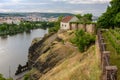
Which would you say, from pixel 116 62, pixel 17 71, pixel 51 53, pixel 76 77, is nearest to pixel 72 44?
pixel 51 53

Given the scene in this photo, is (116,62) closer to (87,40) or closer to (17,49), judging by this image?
(87,40)

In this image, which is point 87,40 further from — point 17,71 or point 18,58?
point 18,58

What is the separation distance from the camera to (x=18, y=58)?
279 feet

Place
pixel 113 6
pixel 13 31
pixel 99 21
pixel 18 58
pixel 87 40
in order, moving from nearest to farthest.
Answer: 1. pixel 87 40
2. pixel 113 6
3. pixel 99 21
4. pixel 18 58
5. pixel 13 31

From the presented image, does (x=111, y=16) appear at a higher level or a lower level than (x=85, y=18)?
higher

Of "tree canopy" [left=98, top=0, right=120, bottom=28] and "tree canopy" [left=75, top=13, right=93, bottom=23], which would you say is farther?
"tree canopy" [left=75, top=13, right=93, bottom=23]

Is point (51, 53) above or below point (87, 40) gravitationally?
below

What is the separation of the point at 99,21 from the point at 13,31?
122 m

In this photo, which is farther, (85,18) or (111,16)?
(85,18)

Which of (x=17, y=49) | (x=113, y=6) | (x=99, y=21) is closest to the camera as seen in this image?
(x=113, y=6)

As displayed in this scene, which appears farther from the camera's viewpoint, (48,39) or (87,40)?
(48,39)

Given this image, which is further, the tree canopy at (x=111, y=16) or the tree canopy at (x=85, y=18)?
the tree canopy at (x=85, y=18)

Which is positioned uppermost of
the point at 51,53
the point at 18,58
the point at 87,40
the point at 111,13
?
the point at 111,13

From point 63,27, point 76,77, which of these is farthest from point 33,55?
point 76,77
